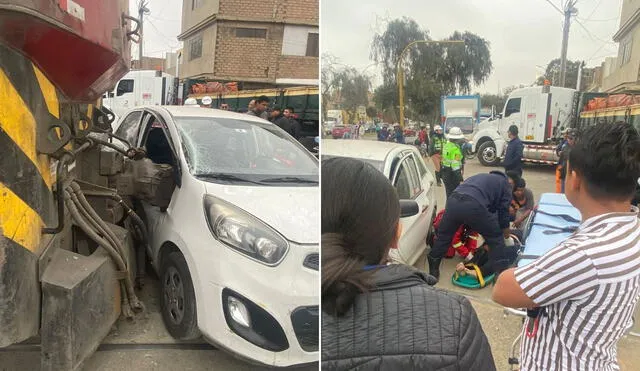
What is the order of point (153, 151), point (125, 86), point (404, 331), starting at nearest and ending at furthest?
point (404, 331) → point (153, 151) → point (125, 86)

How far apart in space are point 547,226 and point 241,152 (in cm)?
156

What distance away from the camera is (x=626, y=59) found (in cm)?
74

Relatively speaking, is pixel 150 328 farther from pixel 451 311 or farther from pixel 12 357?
pixel 451 311

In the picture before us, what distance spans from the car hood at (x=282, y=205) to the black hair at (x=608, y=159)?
0.91m

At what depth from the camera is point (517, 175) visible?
2.64ft

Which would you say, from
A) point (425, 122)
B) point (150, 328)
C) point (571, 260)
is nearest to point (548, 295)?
point (571, 260)

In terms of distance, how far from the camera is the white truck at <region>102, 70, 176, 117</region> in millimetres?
3176

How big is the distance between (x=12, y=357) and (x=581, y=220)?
1.80 meters

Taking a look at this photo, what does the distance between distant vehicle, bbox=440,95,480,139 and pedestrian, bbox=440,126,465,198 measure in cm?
2

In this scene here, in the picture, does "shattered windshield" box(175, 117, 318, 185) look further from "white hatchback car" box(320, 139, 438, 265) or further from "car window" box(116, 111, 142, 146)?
"white hatchback car" box(320, 139, 438, 265)

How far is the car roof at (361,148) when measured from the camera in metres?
0.62

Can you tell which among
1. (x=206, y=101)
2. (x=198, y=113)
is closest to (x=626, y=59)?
(x=198, y=113)

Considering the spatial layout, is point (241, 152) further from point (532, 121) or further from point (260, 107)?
point (532, 121)

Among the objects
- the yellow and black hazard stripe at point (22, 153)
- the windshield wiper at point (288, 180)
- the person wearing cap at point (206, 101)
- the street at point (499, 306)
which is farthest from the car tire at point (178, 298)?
the person wearing cap at point (206, 101)
